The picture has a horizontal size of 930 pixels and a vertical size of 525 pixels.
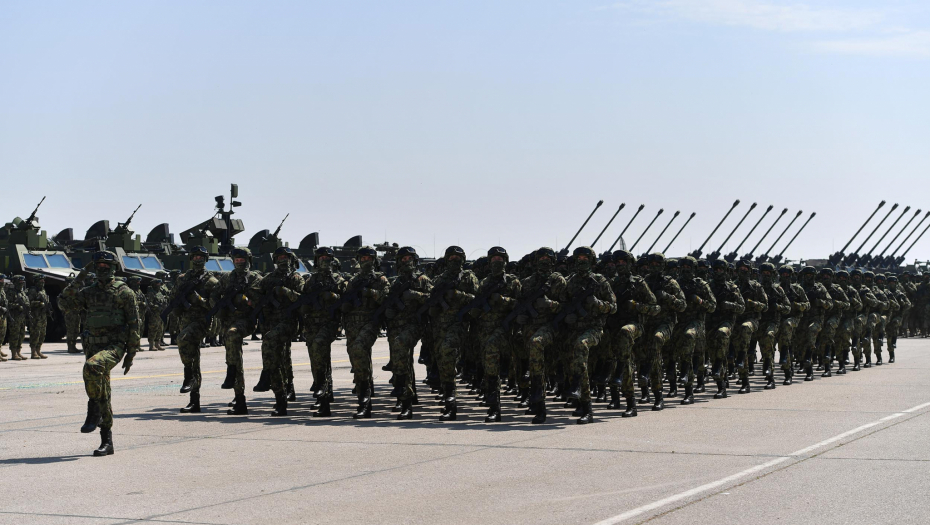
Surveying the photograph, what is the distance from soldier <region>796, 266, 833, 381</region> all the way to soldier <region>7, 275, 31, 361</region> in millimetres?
16786

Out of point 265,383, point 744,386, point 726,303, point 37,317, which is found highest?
point 37,317

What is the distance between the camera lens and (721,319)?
15656 mm

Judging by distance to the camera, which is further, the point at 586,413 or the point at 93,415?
the point at 586,413

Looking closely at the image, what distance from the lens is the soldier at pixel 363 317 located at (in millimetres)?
12430

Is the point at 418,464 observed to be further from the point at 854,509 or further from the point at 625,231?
the point at 625,231

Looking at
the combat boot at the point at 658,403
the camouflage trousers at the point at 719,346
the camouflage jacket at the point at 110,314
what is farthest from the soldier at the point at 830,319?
the camouflage jacket at the point at 110,314

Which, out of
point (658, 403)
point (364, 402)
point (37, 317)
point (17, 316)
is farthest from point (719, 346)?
point (37, 317)

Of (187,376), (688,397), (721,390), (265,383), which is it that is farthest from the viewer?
(721,390)

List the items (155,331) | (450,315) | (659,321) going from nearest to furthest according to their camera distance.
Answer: (450,315) < (659,321) < (155,331)

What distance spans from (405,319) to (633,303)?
273cm

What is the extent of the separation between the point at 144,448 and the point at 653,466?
4.69m

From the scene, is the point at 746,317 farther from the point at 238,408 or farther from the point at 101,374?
the point at 101,374

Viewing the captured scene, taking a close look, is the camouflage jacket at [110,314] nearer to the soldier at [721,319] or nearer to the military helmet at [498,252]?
the military helmet at [498,252]

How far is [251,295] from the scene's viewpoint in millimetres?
13203
